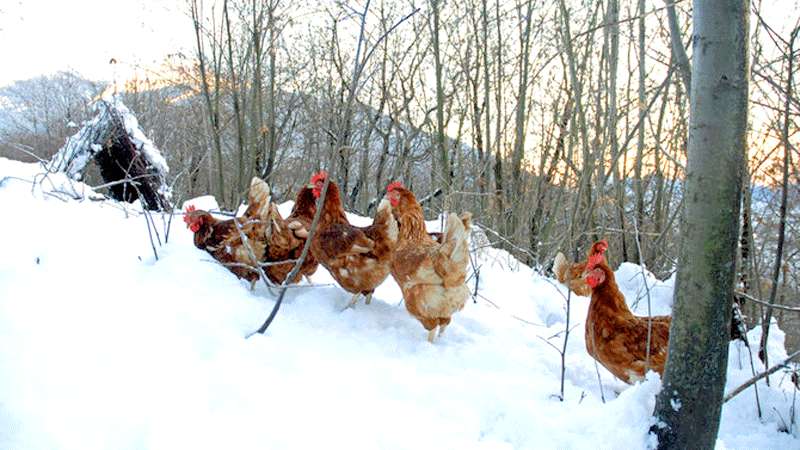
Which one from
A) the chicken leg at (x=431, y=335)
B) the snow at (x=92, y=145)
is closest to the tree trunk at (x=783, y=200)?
the chicken leg at (x=431, y=335)

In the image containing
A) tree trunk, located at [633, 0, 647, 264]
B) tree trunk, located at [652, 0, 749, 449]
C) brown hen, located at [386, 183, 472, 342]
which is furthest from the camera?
tree trunk, located at [633, 0, 647, 264]

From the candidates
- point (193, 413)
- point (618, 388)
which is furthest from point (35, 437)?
A: point (618, 388)

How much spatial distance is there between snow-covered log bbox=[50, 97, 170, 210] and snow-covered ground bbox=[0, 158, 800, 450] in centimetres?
268

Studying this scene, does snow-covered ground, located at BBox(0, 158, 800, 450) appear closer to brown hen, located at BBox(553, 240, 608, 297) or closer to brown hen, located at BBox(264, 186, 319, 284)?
brown hen, located at BBox(264, 186, 319, 284)

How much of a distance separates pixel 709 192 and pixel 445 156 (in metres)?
7.24

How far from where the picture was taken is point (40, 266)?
285 cm

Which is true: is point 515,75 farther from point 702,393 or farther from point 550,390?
point 702,393

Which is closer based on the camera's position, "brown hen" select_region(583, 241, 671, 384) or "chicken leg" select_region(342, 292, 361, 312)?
"brown hen" select_region(583, 241, 671, 384)

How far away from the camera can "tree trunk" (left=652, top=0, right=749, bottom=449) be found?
171 cm

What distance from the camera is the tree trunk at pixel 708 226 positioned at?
1.71 m

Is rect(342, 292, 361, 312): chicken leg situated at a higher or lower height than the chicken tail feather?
lower

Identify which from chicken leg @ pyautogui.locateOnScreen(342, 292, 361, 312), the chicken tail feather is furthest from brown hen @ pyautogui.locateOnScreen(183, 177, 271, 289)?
chicken leg @ pyautogui.locateOnScreen(342, 292, 361, 312)

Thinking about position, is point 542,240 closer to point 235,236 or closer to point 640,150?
point 640,150

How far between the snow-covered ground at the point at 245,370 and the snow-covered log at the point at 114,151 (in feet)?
8.79
